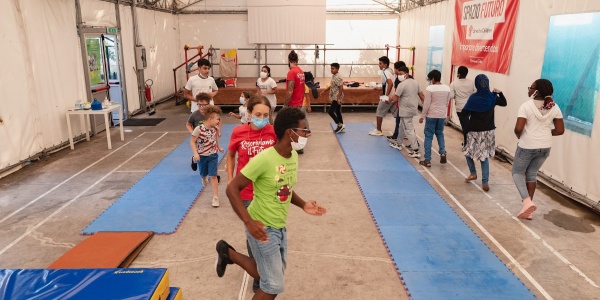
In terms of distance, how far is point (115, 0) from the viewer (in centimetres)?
1228

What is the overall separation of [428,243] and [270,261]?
8.82 ft

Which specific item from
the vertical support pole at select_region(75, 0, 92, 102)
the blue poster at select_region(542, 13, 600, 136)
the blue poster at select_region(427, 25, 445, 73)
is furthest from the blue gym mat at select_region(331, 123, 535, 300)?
the vertical support pole at select_region(75, 0, 92, 102)

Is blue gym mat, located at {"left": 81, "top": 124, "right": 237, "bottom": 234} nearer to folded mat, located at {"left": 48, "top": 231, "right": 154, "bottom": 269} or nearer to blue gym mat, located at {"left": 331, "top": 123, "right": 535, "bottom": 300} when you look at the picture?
folded mat, located at {"left": 48, "top": 231, "right": 154, "bottom": 269}

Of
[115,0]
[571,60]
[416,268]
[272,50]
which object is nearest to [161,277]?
[416,268]

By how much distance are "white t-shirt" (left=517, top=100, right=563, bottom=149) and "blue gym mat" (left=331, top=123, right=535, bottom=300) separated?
55.2 inches

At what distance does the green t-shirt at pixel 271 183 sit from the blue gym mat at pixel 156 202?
2.76 metres

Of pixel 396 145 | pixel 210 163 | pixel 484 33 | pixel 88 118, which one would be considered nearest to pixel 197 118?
pixel 210 163

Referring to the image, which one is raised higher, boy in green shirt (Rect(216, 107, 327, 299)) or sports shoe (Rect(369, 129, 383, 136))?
boy in green shirt (Rect(216, 107, 327, 299))

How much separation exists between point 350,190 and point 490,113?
8.18 feet

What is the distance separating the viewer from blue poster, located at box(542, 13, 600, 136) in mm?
6207

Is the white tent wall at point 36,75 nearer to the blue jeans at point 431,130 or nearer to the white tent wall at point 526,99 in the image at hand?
the blue jeans at point 431,130

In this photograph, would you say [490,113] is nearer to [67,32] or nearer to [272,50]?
[67,32]

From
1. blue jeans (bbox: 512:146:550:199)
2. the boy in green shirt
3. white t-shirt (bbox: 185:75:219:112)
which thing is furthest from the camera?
white t-shirt (bbox: 185:75:219:112)

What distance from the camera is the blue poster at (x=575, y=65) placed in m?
6.21
